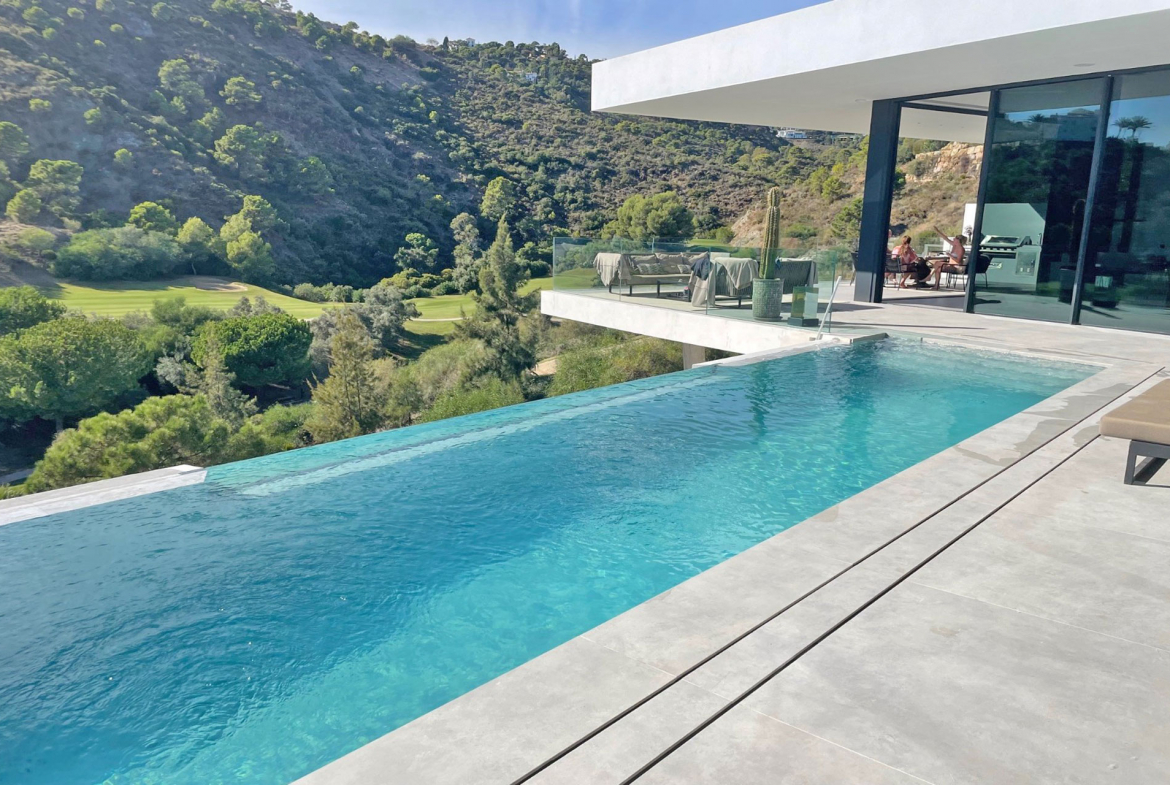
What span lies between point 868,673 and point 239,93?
8282 centimetres

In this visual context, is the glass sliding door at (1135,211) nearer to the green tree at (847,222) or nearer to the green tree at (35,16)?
the green tree at (847,222)

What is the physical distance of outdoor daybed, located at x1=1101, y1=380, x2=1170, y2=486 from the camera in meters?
4.20


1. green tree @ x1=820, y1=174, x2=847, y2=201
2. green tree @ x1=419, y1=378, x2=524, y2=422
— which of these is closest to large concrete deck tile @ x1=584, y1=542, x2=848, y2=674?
green tree @ x1=419, y1=378, x2=524, y2=422

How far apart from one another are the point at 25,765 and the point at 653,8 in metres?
89.0

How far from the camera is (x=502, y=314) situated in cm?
3278

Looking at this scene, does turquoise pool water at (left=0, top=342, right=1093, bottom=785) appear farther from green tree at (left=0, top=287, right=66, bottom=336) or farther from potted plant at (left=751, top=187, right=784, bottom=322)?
green tree at (left=0, top=287, right=66, bottom=336)

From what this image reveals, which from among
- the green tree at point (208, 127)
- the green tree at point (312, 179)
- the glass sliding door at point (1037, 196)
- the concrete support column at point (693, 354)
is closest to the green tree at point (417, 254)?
the green tree at point (312, 179)

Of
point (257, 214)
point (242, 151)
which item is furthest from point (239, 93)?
point (257, 214)

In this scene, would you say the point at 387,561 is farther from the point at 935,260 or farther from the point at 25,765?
the point at 935,260

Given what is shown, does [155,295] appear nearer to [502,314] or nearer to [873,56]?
[502,314]

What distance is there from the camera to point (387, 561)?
4531 millimetres

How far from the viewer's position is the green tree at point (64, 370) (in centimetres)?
4097

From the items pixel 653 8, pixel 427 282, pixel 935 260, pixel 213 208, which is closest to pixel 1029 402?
pixel 935 260

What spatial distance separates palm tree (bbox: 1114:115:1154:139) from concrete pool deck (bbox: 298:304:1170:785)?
8.55m
